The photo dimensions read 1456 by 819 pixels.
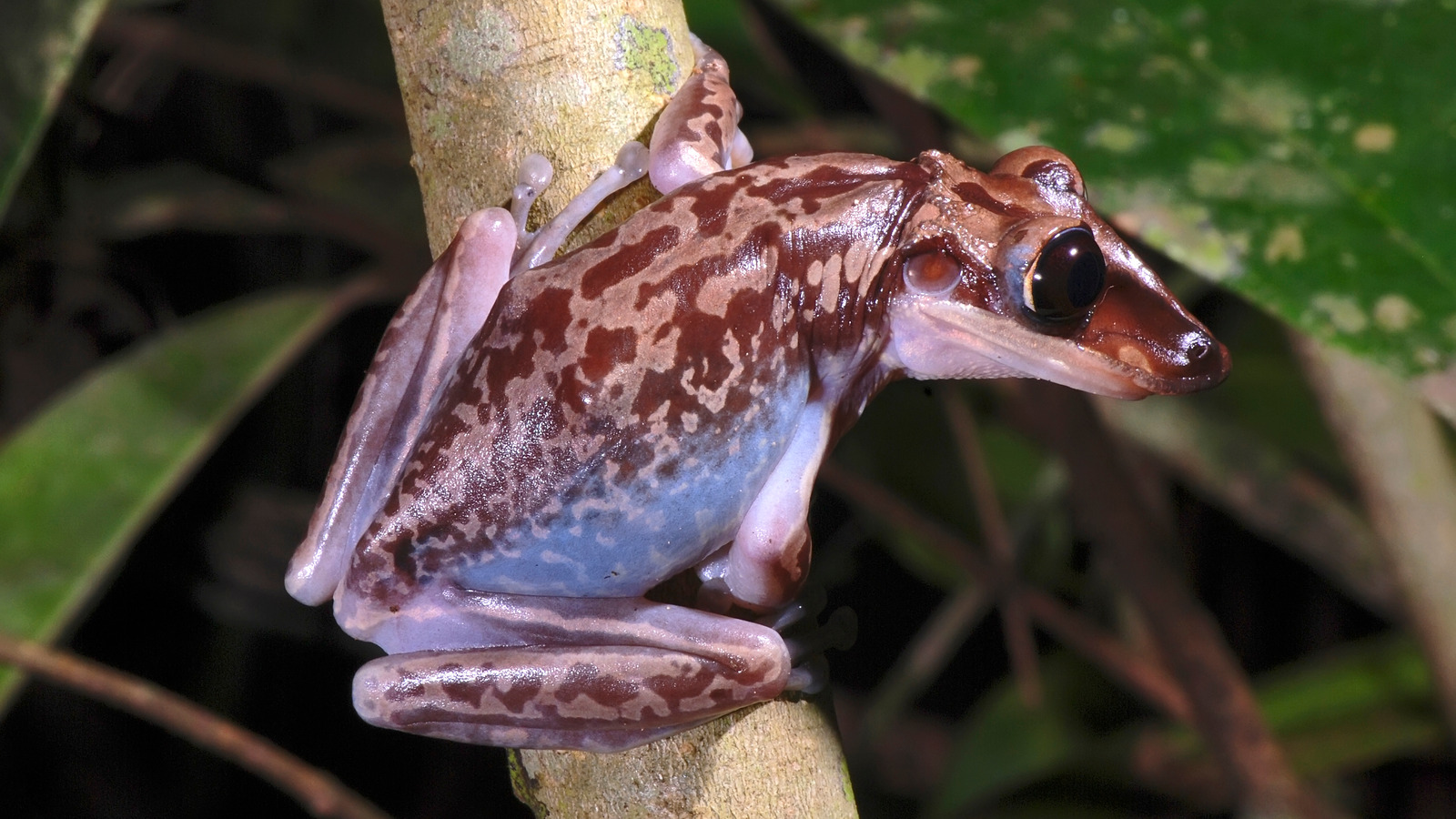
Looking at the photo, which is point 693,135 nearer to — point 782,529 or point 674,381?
point 674,381

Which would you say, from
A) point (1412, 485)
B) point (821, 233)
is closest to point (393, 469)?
point (821, 233)

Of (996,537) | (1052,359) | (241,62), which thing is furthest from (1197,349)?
(241,62)

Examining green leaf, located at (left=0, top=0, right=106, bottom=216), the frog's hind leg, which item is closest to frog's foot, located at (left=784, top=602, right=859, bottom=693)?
the frog's hind leg

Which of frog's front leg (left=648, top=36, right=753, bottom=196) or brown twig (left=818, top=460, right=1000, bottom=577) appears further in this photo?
brown twig (left=818, top=460, right=1000, bottom=577)

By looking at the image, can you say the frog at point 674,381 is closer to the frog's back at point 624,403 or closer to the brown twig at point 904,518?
the frog's back at point 624,403

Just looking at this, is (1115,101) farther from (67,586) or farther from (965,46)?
(67,586)

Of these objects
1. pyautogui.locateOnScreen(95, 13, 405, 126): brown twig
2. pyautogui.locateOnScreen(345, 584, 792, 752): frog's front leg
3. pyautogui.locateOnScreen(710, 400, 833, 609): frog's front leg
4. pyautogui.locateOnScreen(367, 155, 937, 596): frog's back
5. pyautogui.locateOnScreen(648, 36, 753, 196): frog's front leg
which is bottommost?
pyautogui.locateOnScreen(95, 13, 405, 126): brown twig

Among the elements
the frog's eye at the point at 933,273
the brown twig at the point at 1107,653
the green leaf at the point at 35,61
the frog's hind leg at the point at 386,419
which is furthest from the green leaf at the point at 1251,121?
the brown twig at the point at 1107,653

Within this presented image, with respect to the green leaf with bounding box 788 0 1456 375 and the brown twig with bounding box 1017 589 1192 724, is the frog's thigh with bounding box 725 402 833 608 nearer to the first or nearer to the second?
the green leaf with bounding box 788 0 1456 375
